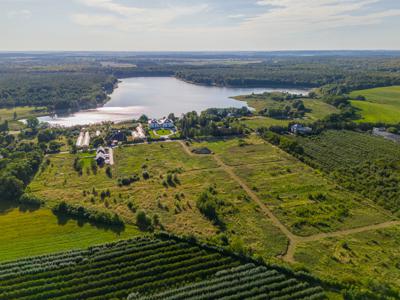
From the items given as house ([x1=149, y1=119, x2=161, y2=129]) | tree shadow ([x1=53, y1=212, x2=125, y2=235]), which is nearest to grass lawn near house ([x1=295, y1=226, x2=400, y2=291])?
tree shadow ([x1=53, y1=212, x2=125, y2=235])

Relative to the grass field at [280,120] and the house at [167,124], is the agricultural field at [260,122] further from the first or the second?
the house at [167,124]

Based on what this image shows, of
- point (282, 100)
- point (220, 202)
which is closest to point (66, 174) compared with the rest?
point (220, 202)

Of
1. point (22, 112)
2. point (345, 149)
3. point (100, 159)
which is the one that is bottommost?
point (100, 159)

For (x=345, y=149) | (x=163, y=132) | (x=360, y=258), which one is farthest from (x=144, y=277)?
(x=163, y=132)

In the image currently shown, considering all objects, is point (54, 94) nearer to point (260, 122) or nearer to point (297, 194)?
point (260, 122)

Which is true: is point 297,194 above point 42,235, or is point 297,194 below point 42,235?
above

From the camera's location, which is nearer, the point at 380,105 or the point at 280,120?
the point at 280,120
